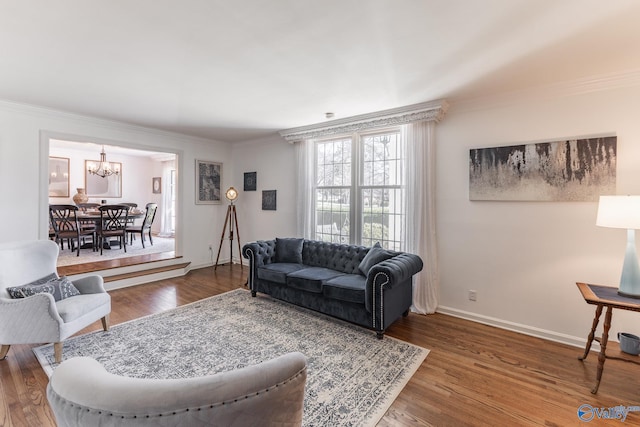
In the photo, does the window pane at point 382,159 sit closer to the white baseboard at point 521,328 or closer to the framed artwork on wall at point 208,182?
the white baseboard at point 521,328

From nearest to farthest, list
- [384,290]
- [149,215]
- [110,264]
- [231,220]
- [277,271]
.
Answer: [384,290] → [277,271] → [110,264] → [231,220] → [149,215]

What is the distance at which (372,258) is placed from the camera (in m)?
3.45

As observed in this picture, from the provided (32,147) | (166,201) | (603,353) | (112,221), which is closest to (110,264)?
(112,221)

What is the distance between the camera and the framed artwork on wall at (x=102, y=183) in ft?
25.6

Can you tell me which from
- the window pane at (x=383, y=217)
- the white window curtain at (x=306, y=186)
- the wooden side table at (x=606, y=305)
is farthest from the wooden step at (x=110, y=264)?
the wooden side table at (x=606, y=305)

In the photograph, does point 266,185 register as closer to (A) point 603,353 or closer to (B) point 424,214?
(B) point 424,214

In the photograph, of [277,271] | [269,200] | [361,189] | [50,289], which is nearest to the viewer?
[50,289]

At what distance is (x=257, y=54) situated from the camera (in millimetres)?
2396

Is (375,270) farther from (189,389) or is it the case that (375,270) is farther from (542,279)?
(189,389)

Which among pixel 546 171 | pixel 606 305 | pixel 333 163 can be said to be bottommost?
pixel 606 305

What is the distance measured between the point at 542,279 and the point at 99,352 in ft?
14.6

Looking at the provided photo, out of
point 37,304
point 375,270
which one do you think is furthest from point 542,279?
point 37,304

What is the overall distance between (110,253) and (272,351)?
5.22 metres

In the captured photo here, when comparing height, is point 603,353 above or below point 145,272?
below
